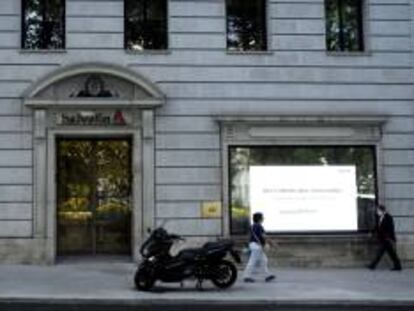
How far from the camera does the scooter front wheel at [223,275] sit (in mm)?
17688

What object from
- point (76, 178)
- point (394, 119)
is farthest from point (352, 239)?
point (76, 178)

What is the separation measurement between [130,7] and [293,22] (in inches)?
177

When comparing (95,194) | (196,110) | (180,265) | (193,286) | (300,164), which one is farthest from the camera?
(95,194)

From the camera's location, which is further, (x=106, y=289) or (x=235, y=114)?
(x=235, y=114)

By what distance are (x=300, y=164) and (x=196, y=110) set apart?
3.20 meters

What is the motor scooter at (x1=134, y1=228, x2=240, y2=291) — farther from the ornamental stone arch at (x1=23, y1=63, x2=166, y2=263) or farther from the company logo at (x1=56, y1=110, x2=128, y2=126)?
→ the company logo at (x1=56, y1=110, x2=128, y2=126)

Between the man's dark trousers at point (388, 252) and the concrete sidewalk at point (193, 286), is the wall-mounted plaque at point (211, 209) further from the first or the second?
the man's dark trousers at point (388, 252)

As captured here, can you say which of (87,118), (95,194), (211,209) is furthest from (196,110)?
(95,194)

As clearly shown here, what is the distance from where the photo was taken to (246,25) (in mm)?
23188

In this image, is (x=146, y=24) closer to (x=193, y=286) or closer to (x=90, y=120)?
(x=90, y=120)

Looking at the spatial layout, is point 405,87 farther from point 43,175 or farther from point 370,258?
point 43,175

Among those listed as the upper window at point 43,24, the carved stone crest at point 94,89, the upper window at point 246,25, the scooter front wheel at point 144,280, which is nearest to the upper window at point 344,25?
the upper window at point 246,25

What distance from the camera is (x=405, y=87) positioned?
23.1m

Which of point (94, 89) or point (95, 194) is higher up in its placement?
point (94, 89)
